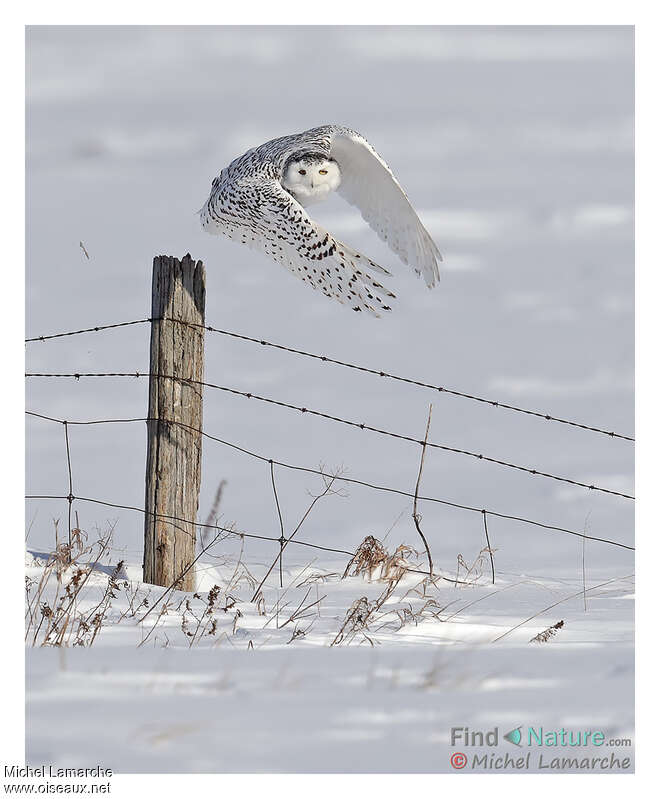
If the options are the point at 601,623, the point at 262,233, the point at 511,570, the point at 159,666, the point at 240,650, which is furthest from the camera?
the point at 511,570

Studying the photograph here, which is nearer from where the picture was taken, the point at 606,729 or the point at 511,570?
the point at 606,729

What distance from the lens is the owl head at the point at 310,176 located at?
5.41m

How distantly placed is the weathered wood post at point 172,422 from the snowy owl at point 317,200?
517 millimetres

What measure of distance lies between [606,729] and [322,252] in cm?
263

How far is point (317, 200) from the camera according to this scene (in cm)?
588

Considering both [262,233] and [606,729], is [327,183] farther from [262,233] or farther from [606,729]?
[606,729]

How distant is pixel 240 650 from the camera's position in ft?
11.5

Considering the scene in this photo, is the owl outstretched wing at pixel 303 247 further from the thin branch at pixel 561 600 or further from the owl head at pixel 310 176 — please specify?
the thin branch at pixel 561 600

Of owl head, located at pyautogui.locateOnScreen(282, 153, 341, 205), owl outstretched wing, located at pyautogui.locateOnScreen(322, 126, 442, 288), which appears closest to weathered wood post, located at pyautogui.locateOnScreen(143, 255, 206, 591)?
owl head, located at pyautogui.locateOnScreen(282, 153, 341, 205)

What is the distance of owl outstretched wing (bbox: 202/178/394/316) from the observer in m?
4.58

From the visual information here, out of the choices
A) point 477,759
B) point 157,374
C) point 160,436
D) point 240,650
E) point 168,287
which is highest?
point 168,287

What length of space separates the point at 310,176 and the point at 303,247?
93 cm

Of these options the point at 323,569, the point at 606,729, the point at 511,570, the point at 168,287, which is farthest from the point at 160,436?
the point at 606,729

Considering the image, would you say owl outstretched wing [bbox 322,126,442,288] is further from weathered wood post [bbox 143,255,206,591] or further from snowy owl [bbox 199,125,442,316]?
weathered wood post [bbox 143,255,206,591]
